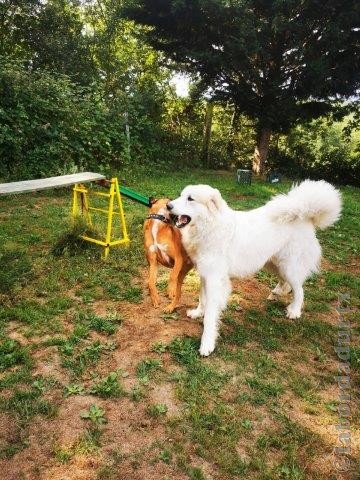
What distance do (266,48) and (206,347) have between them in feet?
42.7

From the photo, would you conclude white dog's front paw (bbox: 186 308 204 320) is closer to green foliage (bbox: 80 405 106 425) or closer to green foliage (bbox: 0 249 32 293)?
green foliage (bbox: 80 405 106 425)

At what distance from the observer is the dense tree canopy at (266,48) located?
1245cm

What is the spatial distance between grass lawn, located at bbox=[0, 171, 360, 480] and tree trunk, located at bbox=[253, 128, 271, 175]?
38.0 feet

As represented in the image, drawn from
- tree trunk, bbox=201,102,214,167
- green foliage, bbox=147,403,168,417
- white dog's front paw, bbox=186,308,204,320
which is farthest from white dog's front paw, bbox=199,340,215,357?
tree trunk, bbox=201,102,214,167

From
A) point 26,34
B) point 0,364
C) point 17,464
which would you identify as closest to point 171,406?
point 17,464

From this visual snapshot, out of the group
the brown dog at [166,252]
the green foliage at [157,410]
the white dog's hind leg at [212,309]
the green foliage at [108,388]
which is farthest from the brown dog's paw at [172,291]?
the green foliage at [157,410]

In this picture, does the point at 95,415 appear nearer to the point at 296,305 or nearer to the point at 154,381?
the point at 154,381

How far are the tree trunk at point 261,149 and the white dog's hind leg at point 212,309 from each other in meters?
13.3

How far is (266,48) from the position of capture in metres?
13.3

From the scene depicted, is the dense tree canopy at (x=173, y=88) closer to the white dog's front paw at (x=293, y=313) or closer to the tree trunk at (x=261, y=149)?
the tree trunk at (x=261, y=149)

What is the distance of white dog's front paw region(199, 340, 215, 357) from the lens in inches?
133

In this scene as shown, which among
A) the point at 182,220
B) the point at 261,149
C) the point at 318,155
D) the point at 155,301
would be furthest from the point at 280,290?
the point at 318,155

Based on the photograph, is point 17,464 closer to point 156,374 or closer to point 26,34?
point 156,374

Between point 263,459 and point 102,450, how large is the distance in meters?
1.05
